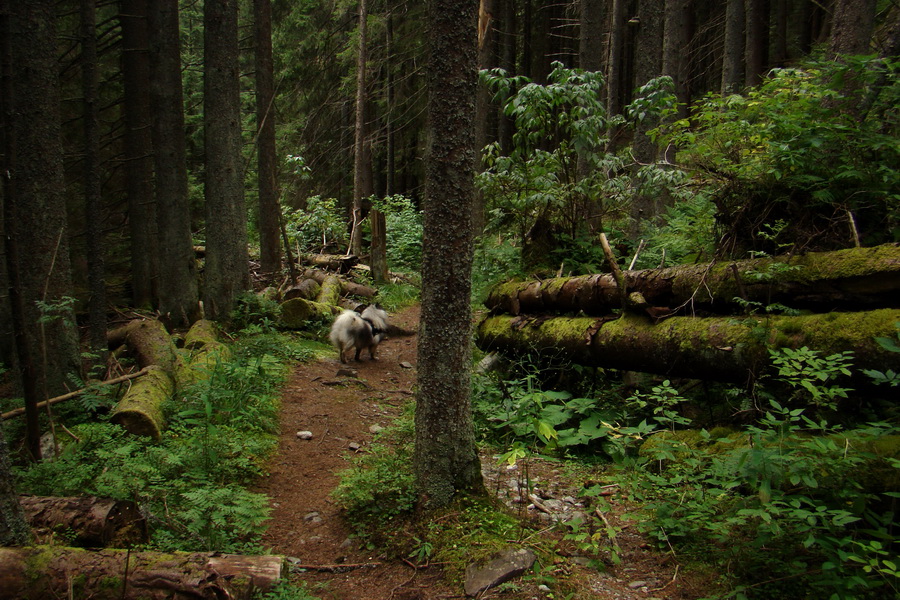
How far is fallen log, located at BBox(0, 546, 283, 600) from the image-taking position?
3008mm

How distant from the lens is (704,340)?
209 inches

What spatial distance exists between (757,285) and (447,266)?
136 inches

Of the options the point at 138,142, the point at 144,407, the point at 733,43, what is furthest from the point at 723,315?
the point at 733,43

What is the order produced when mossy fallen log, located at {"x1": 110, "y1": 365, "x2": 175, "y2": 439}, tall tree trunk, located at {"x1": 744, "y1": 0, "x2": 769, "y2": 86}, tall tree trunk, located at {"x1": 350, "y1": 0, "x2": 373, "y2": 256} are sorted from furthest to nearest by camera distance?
tall tree trunk, located at {"x1": 350, "y1": 0, "x2": 373, "y2": 256} < tall tree trunk, located at {"x1": 744, "y1": 0, "x2": 769, "y2": 86} < mossy fallen log, located at {"x1": 110, "y1": 365, "x2": 175, "y2": 439}

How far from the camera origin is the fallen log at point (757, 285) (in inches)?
177

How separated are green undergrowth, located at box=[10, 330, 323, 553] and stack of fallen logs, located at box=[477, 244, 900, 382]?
3834mm

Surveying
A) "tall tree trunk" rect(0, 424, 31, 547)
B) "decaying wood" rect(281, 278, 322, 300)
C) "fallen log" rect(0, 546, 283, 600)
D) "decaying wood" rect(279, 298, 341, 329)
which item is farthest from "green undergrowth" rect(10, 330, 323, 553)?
"decaying wood" rect(281, 278, 322, 300)

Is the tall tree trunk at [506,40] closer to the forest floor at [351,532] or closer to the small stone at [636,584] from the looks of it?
the forest floor at [351,532]

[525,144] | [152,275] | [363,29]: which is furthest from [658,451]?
[363,29]

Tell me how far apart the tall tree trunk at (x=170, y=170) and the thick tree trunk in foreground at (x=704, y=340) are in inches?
287

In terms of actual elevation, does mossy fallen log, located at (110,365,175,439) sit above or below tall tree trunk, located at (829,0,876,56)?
below

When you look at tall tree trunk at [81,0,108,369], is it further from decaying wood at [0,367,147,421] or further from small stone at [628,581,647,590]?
small stone at [628,581,647,590]

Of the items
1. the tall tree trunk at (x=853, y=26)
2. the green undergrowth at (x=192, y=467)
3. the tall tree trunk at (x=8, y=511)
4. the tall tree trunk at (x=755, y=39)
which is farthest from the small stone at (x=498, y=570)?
the tall tree trunk at (x=755, y=39)

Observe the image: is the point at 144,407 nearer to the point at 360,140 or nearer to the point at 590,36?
the point at 590,36
